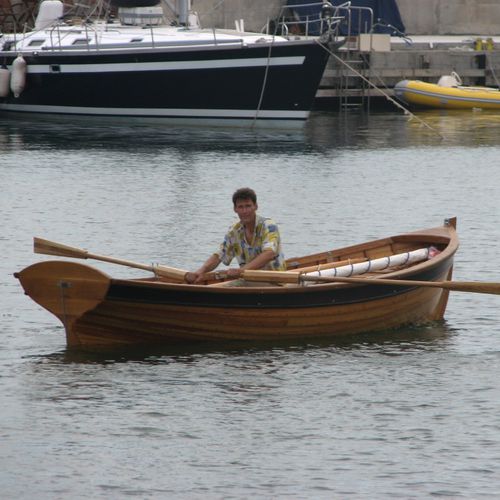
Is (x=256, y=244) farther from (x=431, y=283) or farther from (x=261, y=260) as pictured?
(x=431, y=283)

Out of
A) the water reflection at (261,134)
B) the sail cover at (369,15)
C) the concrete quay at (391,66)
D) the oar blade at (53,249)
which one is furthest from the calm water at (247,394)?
the sail cover at (369,15)

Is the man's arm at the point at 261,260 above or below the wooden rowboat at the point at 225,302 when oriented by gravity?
above

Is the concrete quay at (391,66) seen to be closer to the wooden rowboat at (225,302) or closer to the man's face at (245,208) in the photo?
the wooden rowboat at (225,302)

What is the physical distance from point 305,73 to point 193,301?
2331 centimetres

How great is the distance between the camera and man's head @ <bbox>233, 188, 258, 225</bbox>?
13.4 meters

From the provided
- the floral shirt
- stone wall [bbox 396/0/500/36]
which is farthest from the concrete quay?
the floral shirt

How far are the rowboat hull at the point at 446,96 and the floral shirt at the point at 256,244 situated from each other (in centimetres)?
2753

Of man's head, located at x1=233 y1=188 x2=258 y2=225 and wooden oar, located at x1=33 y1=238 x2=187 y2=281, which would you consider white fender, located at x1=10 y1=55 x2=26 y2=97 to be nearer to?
wooden oar, located at x1=33 y1=238 x2=187 y2=281

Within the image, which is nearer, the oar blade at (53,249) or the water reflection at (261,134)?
the oar blade at (53,249)

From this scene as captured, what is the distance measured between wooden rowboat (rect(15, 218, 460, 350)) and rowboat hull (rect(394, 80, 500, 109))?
26440 mm

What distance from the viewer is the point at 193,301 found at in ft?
44.0

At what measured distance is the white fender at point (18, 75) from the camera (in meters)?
37.3

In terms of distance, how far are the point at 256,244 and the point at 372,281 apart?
3.92 feet

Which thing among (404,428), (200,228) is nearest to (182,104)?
(200,228)
